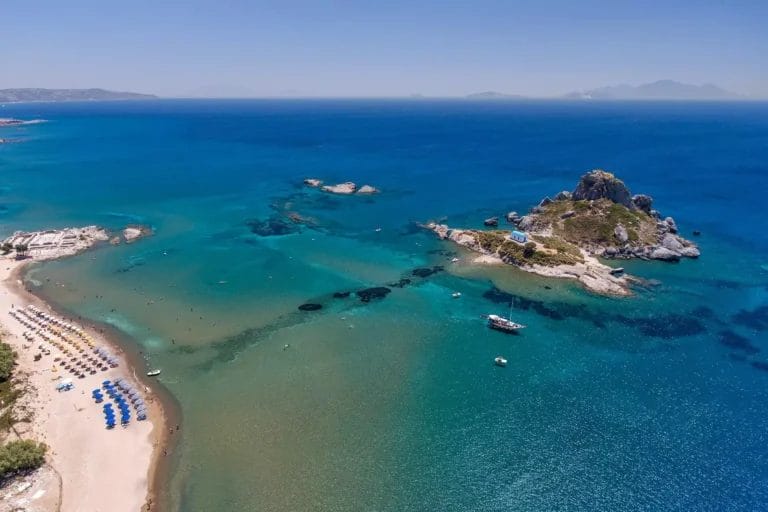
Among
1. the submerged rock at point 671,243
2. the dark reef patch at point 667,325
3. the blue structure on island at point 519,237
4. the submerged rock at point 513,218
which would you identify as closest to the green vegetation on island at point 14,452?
the dark reef patch at point 667,325

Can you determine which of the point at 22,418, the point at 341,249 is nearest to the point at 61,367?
the point at 22,418

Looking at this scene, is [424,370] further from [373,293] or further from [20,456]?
[20,456]

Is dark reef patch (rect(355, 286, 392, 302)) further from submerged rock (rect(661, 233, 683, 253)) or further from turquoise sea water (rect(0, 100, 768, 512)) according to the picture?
submerged rock (rect(661, 233, 683, 253))

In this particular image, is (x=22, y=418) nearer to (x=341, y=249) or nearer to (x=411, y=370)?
(x=411, y=370)

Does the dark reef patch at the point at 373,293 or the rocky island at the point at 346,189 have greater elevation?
the rocky island at the point at 346,189

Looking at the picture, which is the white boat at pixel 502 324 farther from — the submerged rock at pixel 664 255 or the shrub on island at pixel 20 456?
the shrub on island at pixel 20 456

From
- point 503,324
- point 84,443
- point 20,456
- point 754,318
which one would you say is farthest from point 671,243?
point 20,456
